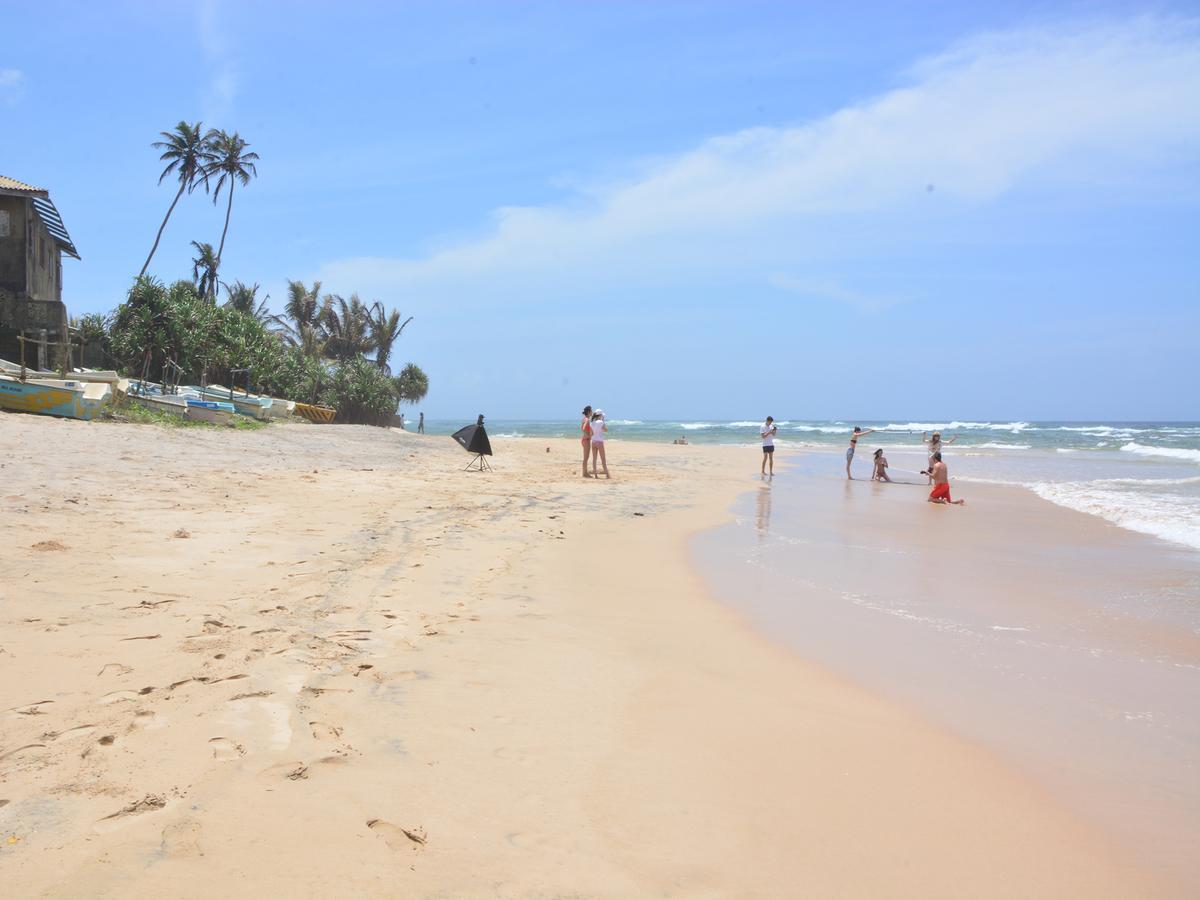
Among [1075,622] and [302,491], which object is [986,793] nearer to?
[1075,622]

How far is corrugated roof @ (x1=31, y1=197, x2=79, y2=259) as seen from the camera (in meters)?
24.2

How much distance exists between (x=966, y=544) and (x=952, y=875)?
27.6ft

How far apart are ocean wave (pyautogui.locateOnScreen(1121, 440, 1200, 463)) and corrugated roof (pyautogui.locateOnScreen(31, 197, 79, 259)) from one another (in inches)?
1630

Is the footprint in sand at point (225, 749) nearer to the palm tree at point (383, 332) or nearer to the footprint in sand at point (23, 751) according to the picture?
the footprint in sand at point (23, 751)

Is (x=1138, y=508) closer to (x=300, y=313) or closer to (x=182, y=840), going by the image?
(x=182, y=840)

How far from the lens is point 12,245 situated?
23.1m

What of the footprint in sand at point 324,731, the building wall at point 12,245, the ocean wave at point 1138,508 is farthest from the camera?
the building wall at point 12,245

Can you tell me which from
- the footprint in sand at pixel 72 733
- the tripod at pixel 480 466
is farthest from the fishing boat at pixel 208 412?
the footprint in sand at pixel 72 733

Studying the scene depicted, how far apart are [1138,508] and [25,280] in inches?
1118

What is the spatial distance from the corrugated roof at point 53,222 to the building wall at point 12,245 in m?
0.69

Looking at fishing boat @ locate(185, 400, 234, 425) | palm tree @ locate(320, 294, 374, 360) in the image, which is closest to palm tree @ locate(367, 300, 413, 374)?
palm tree @ locate(320, 294, 374, 360)

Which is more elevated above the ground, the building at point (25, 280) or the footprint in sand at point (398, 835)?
the building at point (25, 280)

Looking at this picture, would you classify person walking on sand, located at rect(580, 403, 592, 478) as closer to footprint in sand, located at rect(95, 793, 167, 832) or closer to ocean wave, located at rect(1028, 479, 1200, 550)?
ocean wave, located at rect(1028, 479, 1200, 550)

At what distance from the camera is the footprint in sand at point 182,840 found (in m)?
2.51
